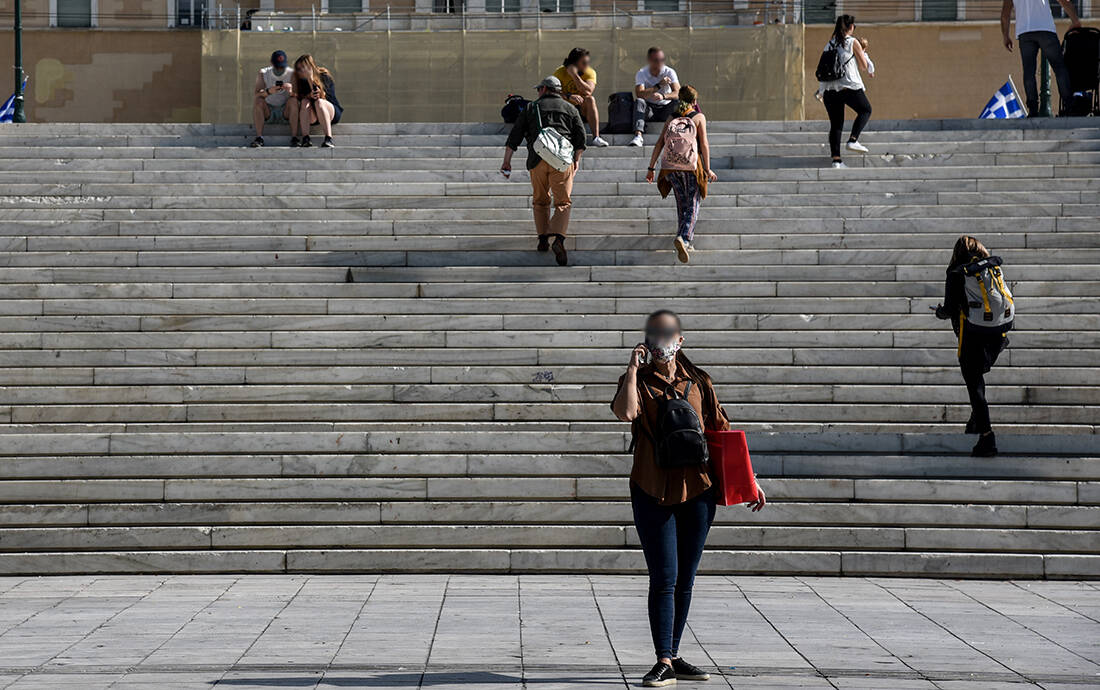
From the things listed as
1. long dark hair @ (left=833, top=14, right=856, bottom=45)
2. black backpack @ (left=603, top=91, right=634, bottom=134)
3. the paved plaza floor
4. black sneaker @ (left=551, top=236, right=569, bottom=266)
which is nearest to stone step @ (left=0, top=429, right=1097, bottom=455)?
the paved plaza floor

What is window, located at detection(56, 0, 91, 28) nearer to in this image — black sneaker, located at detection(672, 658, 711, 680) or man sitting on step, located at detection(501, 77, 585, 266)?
man sitting on step, located at detection(501, 77, 585, 266)

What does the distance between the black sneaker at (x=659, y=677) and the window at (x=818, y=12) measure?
76.8 ft

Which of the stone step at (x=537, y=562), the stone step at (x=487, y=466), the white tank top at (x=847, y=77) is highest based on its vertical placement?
the white tank top at (x=847, y=77)

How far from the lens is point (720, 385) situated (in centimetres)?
1162

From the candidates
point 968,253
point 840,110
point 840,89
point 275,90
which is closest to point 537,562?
point 968,253

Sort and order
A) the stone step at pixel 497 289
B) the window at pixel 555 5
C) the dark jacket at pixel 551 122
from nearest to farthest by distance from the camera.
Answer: the stone step at pixel 497 289 < the dark jacket at pixel 551 122 < the window at pixel 555 5

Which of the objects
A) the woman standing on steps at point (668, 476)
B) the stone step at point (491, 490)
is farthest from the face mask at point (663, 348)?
the stone step at point (491, 490)

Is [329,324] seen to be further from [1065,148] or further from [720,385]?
[1065,148]

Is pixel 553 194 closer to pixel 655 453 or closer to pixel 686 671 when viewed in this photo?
pixel 655 453

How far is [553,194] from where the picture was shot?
1407cm

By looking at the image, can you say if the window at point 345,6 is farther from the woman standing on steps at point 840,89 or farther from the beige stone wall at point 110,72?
the woman standing on steps at point 840,89

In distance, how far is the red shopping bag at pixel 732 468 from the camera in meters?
6.91

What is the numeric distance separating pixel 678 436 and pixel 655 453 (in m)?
0.15

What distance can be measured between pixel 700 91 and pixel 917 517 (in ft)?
54.4
